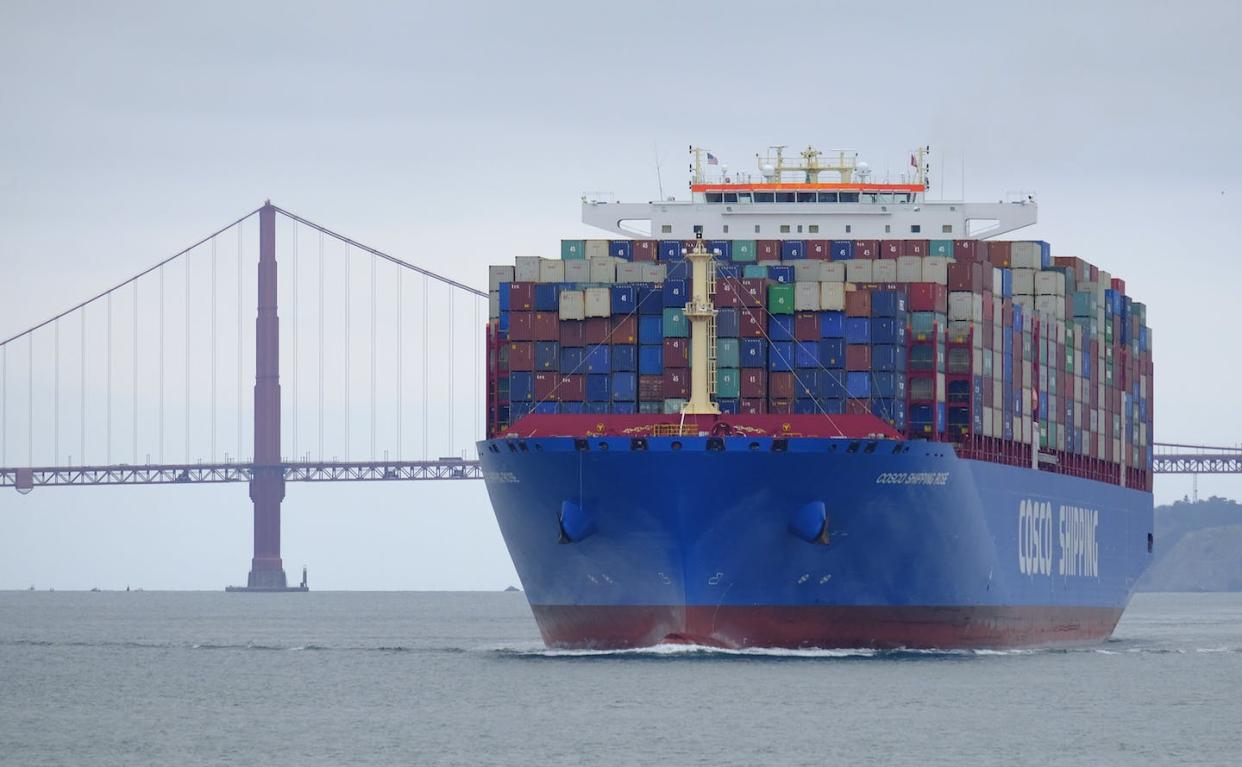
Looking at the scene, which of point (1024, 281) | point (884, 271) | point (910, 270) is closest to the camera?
point (884, 271)

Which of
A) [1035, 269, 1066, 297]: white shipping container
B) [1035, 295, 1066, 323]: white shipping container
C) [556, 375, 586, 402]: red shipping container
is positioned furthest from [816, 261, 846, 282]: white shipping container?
[1035, 269, 1066, 297]: white shipping container

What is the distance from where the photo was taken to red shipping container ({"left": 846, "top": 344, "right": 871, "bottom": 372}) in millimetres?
54844

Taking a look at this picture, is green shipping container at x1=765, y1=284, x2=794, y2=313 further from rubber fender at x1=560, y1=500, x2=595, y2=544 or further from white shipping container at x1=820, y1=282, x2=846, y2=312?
rubber fender at x1=560, y1=500, x2=595, y2=544

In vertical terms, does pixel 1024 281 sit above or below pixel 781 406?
above

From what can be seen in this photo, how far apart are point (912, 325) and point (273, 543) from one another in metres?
103

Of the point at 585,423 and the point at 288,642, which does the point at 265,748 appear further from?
the point at 288,642

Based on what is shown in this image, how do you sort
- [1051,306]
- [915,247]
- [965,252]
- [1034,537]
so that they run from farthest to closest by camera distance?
[1051,306]
[965,252]
[1034,537]
[915,247]

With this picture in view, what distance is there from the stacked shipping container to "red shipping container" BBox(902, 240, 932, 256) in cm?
4

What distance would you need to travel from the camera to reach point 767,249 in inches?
2329

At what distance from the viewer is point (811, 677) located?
49.5 metres

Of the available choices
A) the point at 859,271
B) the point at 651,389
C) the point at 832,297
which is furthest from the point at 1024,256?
the point at 651,389

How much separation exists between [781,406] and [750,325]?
213 centimetres

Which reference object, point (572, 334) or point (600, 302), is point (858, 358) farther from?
point (572, 334)

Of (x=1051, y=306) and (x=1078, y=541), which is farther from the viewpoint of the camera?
(x=1078, y=541)
